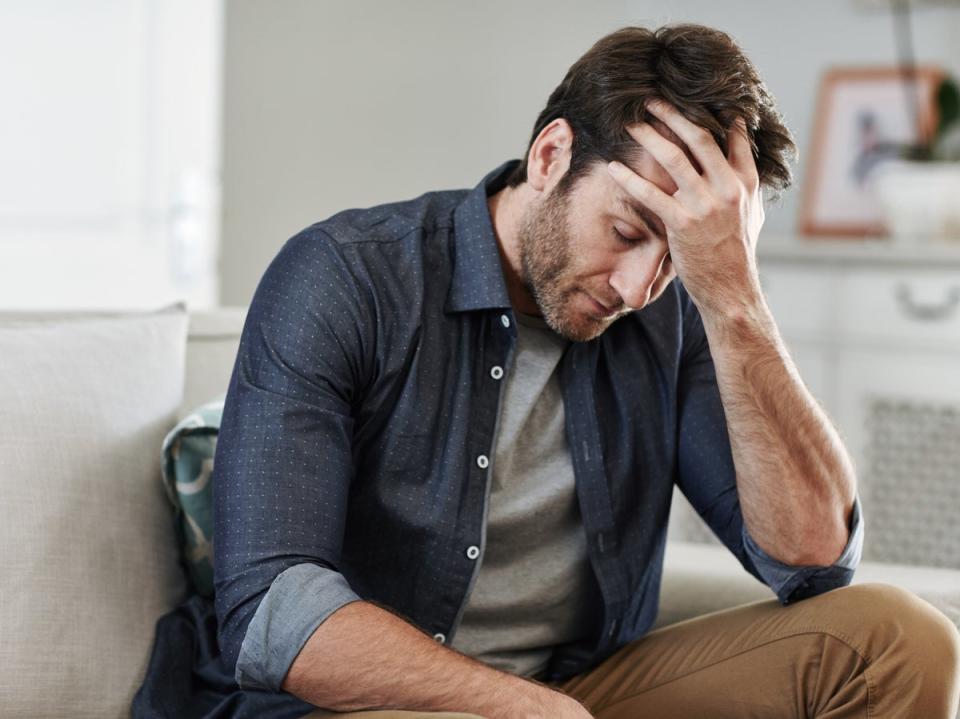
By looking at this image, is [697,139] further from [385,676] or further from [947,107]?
[947,107]

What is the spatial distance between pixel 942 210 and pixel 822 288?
304 millimetres

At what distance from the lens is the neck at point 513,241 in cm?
139

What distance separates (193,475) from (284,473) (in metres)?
0.24

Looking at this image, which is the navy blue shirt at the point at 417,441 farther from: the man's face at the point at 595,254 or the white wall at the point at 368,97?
the white wall at the point at 368,97

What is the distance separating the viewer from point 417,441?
128 cm

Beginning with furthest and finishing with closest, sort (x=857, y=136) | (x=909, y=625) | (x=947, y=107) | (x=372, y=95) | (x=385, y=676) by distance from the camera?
(x=372, y=95)
(x=857, y=136)
(x=947, y=107)
(x=909, y=625)
(x=385, y=676)

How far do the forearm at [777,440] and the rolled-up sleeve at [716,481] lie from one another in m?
0.02

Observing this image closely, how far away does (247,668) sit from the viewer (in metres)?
1.11

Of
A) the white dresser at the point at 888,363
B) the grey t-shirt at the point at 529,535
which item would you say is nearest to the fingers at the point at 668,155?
the grey t-shirt at the point at 529,535

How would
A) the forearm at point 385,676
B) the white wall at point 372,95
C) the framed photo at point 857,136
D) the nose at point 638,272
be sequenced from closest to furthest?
the forearm at point 385,676 < the nose at point 638,272 < the framed photo at point 857,136 < the white wall at point 372,95

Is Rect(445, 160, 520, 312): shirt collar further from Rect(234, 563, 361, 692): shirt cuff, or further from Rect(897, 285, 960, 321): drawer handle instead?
Rect(897, 285, 960, 321): drawer handle

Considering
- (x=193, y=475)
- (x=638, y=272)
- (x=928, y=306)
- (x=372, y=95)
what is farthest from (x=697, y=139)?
(x=372, y=95)

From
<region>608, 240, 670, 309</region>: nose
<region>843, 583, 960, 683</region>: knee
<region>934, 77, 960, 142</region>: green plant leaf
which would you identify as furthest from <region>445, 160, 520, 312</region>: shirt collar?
<region>934, 77, 960, 142</region>: green plant leaf

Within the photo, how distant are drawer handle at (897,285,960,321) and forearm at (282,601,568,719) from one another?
1.86 m
